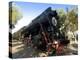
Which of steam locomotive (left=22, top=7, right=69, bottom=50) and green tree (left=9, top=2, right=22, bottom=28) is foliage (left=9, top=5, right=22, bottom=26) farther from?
steam locomotive (left=22, top=7, right=69, bottom=50)

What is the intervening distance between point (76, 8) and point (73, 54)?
440 millimetres

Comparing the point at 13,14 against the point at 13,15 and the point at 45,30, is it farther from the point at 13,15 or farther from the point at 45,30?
the point at 45,30

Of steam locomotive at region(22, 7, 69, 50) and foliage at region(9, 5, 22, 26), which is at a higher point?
foliage at region(9, 5, 22, 26)

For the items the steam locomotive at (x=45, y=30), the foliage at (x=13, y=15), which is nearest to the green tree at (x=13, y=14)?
the foliage at (x=13, y=15)

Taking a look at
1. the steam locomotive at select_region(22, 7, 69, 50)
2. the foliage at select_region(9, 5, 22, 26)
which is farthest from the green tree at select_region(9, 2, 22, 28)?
the steam locomotive at select_region(22, 7, 69, 50)

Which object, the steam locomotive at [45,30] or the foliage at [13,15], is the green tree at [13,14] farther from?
the steam locomotive at [45,30]

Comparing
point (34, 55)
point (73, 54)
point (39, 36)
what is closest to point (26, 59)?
point (34, 55)

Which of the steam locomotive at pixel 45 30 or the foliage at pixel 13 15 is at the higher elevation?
the foliage at pixel 13 15

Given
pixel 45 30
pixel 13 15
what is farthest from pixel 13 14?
pixel 45 30

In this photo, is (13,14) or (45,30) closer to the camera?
(13,14)

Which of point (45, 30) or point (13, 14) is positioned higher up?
point (13, 14)

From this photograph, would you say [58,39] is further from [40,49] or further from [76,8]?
[76,8]

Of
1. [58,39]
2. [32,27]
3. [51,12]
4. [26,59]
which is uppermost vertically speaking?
[51,12]

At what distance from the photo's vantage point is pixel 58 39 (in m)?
1.64
